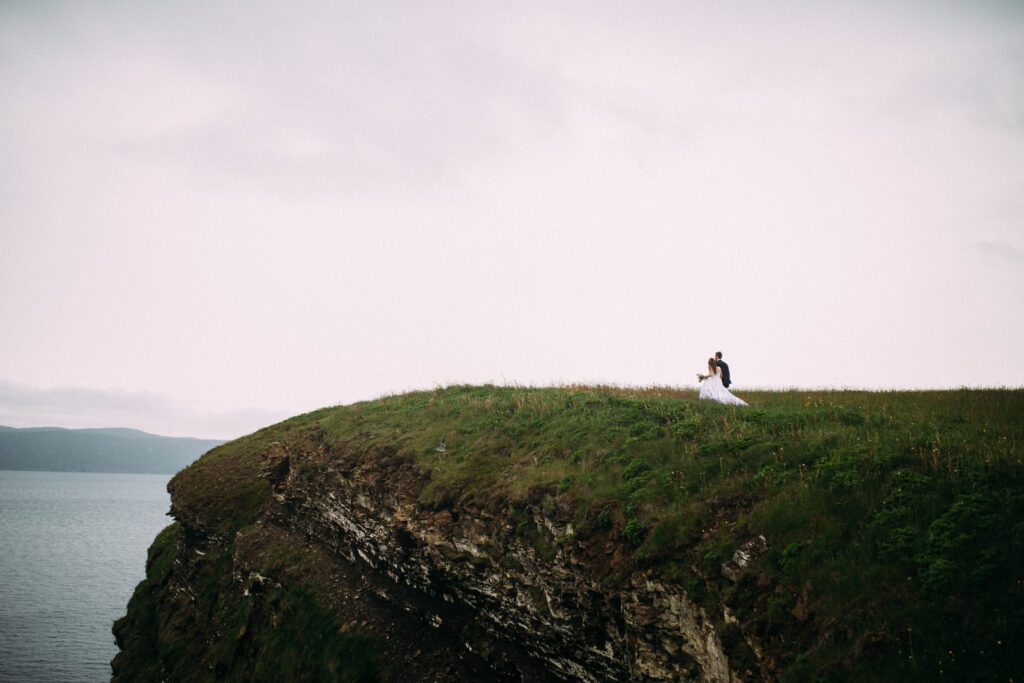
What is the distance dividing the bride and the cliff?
87.8 inches

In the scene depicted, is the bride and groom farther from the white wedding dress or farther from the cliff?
the cliff

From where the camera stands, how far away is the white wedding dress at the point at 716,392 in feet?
73.3

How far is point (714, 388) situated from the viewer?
23172mm

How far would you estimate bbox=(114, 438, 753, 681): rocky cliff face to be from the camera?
45.8 feet

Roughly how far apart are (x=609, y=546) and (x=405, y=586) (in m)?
10.8

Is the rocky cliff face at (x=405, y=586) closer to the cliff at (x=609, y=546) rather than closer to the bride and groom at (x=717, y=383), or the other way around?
the cliff at (x=609, y=546)

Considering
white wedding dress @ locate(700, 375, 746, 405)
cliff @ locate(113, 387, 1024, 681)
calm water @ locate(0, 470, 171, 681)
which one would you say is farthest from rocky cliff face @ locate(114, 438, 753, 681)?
calm water @ locate(0, 470, 171, 681)

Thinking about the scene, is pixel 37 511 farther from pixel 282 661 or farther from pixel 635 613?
pixel 635 613

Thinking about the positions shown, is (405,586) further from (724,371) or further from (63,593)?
(63,593)

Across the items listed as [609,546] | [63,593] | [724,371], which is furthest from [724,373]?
[63,593]

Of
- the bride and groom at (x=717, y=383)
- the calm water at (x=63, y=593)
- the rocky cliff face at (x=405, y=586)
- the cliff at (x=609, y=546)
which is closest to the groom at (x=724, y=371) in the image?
the bride and groom at (x=717, y=383)

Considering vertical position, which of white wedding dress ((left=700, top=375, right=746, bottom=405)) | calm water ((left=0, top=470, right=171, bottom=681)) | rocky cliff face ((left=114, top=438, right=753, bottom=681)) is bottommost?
calm water ((left=0, top=470, right=171, bottom=681))

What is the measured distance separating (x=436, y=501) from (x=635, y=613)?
8.87m

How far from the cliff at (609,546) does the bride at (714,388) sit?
223 centimetres
